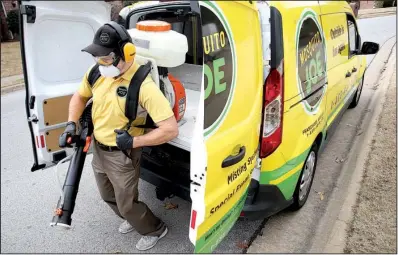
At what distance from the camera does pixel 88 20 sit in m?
2.68

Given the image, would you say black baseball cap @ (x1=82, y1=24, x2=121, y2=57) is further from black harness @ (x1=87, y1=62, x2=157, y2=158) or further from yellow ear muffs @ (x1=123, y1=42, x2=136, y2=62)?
black harness @ (x1=87, y1=62, x2=157, y2=158)

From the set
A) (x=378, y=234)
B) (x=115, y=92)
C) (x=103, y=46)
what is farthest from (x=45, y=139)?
(x=378, y=234)

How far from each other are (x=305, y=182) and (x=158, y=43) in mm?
1794

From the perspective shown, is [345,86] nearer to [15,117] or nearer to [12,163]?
[12,163]

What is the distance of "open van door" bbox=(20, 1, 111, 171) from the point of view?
234cm

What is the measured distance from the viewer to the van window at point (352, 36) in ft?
13.0

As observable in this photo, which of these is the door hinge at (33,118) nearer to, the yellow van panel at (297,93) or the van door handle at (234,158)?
the van door handle at (234,158)

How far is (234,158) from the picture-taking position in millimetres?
1903

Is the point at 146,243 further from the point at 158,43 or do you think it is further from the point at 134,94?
the point at 158,43

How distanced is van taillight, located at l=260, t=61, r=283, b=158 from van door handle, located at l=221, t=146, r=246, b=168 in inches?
10.7

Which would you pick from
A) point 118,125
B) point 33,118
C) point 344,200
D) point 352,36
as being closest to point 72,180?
point 118,125

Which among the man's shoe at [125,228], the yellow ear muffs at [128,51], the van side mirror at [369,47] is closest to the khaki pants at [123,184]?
the man's shoe at [125,228]

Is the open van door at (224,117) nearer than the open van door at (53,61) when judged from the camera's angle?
Yes

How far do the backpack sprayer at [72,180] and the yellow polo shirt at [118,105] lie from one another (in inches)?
5.4
